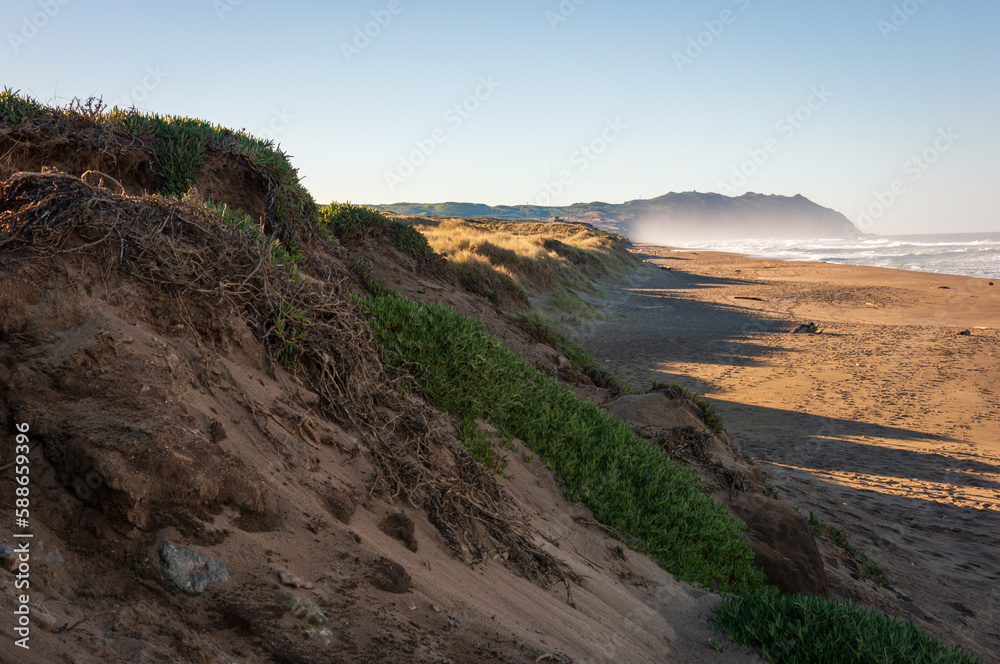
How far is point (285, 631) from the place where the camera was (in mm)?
2055

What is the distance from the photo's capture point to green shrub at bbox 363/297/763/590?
4680 mm

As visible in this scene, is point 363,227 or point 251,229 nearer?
point 251,229

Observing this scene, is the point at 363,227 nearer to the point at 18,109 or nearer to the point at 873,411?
the point at 18,109

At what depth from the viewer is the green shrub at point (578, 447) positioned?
468 centimetres

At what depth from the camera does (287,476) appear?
2.84 meters

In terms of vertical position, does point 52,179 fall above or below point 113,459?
above

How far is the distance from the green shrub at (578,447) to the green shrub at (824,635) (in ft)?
2.65

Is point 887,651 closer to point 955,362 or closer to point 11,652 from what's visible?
point 11,652

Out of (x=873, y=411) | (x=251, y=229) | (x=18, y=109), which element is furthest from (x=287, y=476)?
(x=873, y=411)

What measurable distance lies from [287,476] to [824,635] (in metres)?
2.92

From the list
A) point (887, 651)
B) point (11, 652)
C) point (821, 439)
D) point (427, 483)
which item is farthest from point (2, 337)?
point (821, 439)

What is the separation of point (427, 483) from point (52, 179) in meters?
2.46

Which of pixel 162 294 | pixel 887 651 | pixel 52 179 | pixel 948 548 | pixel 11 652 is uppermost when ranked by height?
pixel 52 179

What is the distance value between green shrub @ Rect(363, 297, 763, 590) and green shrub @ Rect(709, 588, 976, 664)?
81 centimetres
